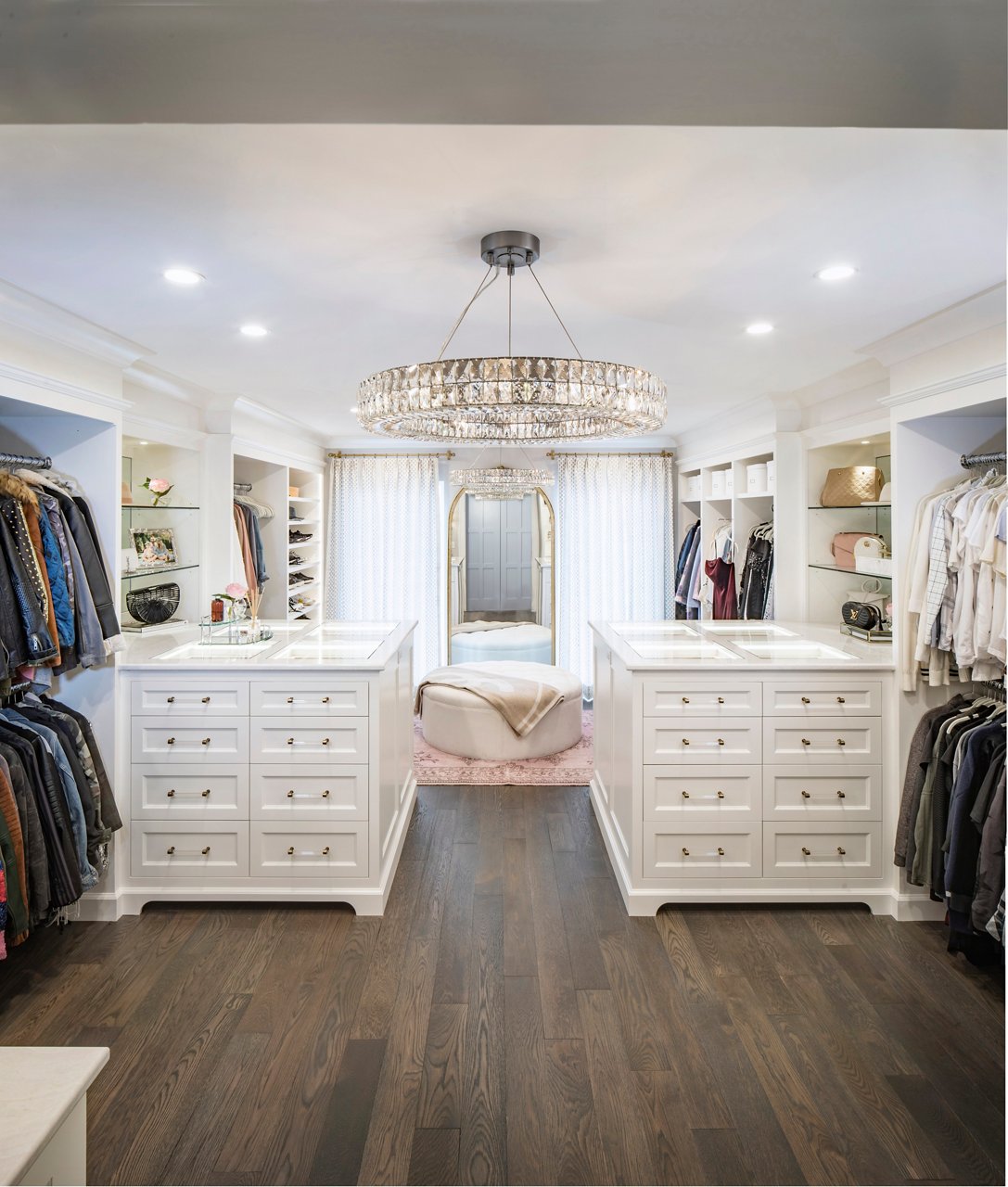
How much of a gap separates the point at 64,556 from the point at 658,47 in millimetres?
2767

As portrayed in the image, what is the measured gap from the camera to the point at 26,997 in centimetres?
266

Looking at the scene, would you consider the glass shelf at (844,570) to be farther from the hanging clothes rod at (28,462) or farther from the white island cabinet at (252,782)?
the hanging clothes rod at (28,462)

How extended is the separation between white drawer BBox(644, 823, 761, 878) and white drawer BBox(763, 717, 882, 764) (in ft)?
1.14

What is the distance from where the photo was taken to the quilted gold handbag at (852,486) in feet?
13.7

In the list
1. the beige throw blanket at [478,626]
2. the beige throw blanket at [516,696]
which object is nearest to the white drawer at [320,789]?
the beige throw blanket at [516,696]

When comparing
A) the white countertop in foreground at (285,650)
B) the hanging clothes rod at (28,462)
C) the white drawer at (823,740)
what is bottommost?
the white drawer at (823,740)

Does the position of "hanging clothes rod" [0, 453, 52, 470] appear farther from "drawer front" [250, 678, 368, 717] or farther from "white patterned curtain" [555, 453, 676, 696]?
"white patterned curtain" [555, 453, 676, 696]

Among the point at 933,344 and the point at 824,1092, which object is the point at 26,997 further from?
the point at 933,344

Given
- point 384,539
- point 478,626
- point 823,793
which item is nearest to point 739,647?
point 823,793

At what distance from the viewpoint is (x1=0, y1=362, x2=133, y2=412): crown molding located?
264cm

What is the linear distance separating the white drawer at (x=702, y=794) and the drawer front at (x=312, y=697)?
1.20m

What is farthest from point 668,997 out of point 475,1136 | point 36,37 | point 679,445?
point 679,445

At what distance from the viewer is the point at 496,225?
207 centimetres

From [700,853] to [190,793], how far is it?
2077 mm
